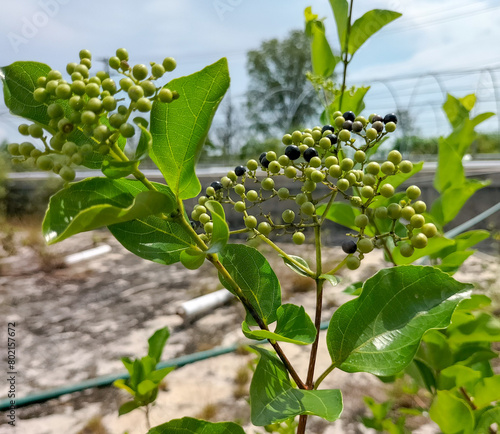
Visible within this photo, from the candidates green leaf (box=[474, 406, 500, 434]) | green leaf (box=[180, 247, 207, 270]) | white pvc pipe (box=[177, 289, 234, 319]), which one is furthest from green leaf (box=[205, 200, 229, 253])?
white pvc pipe (box=[177, 289, 234, 319])

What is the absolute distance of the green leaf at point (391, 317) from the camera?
0.35 m

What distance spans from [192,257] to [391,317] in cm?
18

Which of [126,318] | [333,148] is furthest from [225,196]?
[126,318]

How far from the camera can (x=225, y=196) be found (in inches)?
19.3

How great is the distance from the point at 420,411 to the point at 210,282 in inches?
125

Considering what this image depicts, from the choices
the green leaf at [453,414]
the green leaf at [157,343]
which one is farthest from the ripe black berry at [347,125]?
the green leaf at [157,343]

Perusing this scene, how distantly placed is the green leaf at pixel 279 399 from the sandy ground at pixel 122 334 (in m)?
0.73

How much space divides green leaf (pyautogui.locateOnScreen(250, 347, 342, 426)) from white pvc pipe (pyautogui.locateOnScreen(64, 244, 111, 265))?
4.77 meters

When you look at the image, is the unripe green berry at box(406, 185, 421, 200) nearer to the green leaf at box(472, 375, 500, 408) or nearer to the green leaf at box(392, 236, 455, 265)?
the green leaf at box(392, 236, 455, 265)

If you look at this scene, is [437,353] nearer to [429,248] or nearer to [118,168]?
[429,248]

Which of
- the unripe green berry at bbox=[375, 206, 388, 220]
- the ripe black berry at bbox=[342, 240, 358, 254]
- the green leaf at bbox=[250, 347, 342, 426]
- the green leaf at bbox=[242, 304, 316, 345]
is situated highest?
the unripe green berry at bbox=[375, 206, 388, 220]

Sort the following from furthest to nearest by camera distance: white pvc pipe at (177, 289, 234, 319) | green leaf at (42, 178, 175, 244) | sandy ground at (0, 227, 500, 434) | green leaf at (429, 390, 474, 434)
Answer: white pvc pipe at (177, 289, 234, 319), sandy ground at (0, 227, 500, 434), green leaf at (429, 390, 474, 434), green leaf at (42, 178, 175, 244)

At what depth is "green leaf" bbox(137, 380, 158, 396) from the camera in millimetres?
683

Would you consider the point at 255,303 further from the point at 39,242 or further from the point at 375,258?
the point at 39,242
